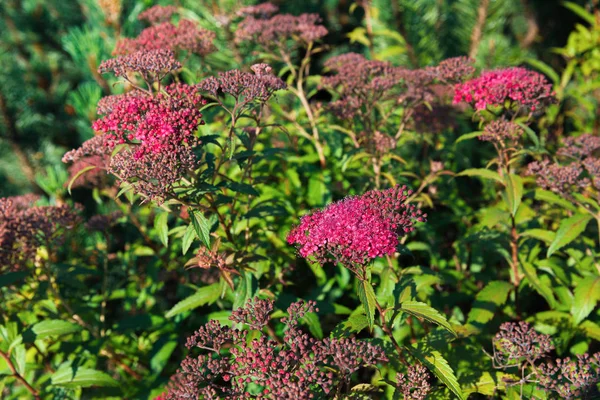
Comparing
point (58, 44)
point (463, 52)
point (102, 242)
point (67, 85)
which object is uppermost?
point (58, 44)

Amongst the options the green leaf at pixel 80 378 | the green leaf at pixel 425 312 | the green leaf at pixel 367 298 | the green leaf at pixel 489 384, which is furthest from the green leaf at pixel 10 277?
the green leaf at pixel 489 384

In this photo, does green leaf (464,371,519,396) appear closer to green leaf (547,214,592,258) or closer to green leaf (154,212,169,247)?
green leaf (547,214,592,258)

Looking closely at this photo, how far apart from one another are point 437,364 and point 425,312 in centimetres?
26

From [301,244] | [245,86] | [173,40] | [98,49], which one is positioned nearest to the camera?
[301,244]

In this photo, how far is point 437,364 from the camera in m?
2.02

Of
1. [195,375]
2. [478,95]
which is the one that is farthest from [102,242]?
[478,95]

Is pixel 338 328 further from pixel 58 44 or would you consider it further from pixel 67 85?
pixel 58 44

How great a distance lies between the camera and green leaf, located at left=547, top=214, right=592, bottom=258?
96.3 inches

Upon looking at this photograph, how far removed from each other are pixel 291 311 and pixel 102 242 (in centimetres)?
248

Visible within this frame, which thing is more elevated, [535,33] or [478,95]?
[478,95]

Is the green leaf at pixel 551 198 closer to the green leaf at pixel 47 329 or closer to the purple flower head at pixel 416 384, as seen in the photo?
the purple flower head at pixel 416 384

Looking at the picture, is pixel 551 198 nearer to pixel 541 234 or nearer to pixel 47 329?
pixel 541 234

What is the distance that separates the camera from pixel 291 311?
72.6 inches

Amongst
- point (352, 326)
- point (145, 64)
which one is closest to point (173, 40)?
point (145, 64)
